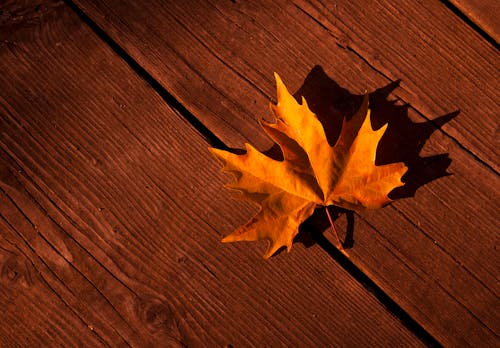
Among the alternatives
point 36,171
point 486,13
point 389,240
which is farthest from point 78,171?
point 486,13

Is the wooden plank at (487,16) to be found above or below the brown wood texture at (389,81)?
above

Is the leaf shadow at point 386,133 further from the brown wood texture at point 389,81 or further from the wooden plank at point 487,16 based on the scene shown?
the wooden plank at point 487,16

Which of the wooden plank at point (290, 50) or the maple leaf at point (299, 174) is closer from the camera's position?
the maple leaf at point (299, 174)

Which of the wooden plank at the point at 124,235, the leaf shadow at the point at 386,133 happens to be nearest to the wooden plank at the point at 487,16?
the leaf shadow at the point at 386,133

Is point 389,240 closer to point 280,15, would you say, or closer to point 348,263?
point 348,263

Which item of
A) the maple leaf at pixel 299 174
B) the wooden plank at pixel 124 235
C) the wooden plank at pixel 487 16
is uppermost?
the wooden plank at pixel 487 16

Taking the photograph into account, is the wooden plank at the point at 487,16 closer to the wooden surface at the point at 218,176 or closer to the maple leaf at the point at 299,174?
the wooden surface at the point at 218,176

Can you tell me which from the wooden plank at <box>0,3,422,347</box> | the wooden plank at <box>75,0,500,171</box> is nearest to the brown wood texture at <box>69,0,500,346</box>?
the wooden plank at <box>75,0,500,171</box>
